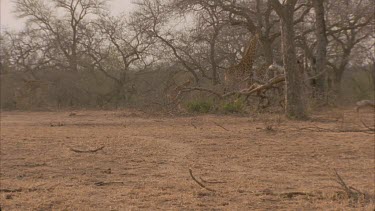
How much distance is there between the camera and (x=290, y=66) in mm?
11555

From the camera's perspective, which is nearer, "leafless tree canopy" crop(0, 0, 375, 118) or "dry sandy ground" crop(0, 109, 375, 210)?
"dry sandy ground" crop(0, 109, 375, 210)

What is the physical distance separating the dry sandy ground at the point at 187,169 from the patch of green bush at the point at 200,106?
160 inches

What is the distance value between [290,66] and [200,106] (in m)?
3.51

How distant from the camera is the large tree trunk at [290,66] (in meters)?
11.6

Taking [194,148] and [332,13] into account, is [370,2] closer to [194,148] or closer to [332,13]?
[332,13]

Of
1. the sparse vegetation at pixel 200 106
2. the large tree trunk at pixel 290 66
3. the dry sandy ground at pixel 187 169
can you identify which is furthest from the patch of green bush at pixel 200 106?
the dry sandy ground at pixel 187 169

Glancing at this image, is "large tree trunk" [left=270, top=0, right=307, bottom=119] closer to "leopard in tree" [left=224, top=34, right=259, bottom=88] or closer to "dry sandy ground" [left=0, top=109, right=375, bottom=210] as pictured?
"dry sandy ground" [left=0, top=109, right=375, bottom=210]

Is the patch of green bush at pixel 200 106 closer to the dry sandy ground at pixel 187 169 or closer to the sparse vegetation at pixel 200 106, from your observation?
the sparse vegetation at pixel 200 106

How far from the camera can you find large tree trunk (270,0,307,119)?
11568 mm

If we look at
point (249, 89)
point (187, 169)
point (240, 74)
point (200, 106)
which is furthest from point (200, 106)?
point (187, 169)

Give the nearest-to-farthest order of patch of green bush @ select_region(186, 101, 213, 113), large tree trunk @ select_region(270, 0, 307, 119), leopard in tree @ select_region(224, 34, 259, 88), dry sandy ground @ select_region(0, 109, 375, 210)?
dry sandy ground @ select_region(0, 109, 375, 210)
large tree trunk @ select_region(270, 0, 307, 119)
leopard in tree @ select_region(224, 34, 259, 88)
patch of green bush @ select_region(186, 101, 213, 113)

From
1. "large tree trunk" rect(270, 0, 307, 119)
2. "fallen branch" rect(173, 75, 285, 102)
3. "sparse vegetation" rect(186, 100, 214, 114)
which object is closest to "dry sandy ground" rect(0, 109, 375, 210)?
"large tree trunk" rect(270, 0, 307, 119)

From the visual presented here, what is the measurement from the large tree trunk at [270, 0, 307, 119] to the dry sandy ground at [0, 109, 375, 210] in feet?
6.32

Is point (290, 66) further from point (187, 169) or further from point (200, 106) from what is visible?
point (187, 169)
